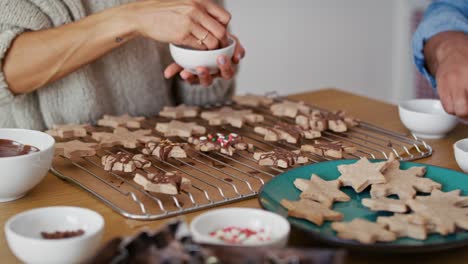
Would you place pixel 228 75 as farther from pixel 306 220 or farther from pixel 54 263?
pixel 54 263

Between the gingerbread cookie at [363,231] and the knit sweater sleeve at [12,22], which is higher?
the knit sweater sleeve at [12,22]

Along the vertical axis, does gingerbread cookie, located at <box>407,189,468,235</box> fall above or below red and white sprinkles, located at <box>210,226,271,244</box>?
below

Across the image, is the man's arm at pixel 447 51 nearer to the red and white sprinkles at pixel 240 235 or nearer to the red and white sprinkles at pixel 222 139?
the red and white sprinkles at pixel 222 139

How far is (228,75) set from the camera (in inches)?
67.8

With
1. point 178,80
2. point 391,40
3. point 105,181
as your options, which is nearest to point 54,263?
point 105,181

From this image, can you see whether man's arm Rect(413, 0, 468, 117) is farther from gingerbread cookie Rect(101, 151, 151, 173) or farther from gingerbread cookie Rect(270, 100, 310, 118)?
gingerbread cookie Rect(101, 151, 151, 173)

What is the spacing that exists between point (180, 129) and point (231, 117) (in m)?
0.19

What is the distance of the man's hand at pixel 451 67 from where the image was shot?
5.38 feet

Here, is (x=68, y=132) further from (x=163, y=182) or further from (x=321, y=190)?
(x=321, y=190)

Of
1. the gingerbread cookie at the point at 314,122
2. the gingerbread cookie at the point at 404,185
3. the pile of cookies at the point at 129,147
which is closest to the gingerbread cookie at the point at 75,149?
the pile of cookies at the point at 129,147

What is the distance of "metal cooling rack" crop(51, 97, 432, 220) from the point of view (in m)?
1.26

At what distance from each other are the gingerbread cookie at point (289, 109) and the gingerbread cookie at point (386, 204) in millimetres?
704

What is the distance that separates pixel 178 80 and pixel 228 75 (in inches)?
22.1

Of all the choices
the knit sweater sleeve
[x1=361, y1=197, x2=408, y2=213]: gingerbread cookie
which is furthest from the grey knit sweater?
[x1=361, y1=197, x2=408, y2=213]: gingerbread cookie
